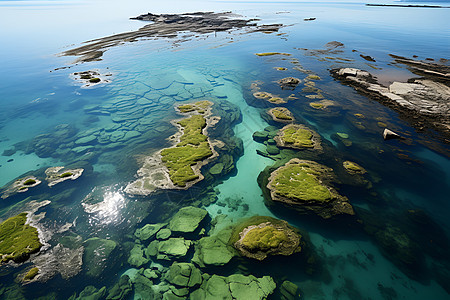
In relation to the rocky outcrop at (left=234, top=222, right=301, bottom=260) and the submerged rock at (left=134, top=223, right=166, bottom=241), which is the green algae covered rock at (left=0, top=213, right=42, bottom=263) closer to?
the submerged rock at (left=134, top=223, right=166, bottom=241)

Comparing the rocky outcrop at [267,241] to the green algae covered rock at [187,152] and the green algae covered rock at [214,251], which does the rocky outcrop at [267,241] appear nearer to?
the green algae covered rock at [214,251]

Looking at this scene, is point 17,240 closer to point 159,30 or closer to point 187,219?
point 187,219

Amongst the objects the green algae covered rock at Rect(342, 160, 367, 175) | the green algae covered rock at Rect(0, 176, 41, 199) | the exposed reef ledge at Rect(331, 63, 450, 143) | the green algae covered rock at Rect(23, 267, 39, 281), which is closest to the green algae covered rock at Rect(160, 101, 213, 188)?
the green algae covered rock at Rect(23, 267, 39, 281)

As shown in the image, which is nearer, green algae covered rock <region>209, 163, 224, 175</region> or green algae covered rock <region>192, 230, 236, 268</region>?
green algae covered rock <region>192, 230, 236, 268</region>

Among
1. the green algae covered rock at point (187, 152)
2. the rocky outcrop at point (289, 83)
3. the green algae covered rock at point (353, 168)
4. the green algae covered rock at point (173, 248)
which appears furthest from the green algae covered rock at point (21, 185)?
the rocky outcrop at point (289, 83)

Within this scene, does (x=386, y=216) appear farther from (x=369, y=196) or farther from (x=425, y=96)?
(x=425, y=96)

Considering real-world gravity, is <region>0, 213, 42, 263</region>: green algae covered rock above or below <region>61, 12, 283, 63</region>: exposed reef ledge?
below
